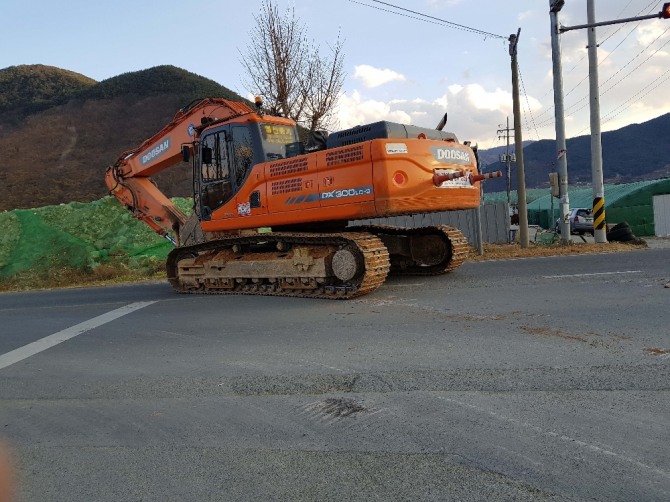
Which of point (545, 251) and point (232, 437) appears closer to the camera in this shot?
point (232, 437)

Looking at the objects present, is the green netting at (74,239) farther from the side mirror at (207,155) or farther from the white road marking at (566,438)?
the white road marking at (566,438)

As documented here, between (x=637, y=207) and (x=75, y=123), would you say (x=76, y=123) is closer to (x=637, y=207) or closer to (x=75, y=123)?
(x=75, y=123)

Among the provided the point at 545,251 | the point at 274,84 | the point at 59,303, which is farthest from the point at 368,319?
the point at 274,84

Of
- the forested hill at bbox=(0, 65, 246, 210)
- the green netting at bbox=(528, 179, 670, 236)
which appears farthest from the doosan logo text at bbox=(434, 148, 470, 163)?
the forested hill at bbox=(0, 65, 246, 210)

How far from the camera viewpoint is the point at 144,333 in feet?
22.7

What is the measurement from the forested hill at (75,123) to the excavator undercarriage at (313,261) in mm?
31339

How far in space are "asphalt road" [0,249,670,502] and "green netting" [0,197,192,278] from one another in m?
10.5

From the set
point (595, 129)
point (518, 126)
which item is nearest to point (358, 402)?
point (518, 126)

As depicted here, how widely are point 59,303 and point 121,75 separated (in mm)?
59192

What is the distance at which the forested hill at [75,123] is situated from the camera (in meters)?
41.4

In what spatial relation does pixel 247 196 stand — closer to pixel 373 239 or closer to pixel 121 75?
pixel 373 239

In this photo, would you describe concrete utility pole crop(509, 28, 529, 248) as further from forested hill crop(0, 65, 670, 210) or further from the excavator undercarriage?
forested hill crop(0, 65, 670, 210)

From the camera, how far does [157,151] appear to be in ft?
38.9

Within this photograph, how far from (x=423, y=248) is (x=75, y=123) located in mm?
52409
